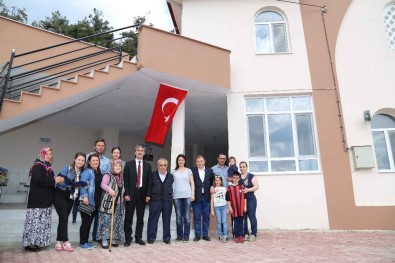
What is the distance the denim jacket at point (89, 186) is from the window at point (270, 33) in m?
6.49

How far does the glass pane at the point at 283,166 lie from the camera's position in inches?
321

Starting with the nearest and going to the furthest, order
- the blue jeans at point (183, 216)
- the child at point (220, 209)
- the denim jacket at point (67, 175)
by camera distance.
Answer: the denim jacket at point (67, 175), the blue jeans at point (183, 216), the child at point (220, 209)

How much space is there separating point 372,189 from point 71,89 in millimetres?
8163

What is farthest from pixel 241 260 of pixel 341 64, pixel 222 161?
pixel 341 64

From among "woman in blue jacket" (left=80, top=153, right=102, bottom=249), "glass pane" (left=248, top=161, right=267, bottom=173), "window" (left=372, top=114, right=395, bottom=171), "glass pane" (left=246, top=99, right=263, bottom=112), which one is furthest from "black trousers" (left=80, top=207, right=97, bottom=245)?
"window" (left=372, top=114, right=395, bottom=171)

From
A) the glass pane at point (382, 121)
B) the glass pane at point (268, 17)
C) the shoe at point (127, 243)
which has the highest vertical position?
the glass pane at point (268, 17)

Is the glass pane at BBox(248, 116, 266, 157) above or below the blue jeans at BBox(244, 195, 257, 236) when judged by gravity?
above

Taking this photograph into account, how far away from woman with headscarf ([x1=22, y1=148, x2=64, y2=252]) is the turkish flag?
3.14 metres

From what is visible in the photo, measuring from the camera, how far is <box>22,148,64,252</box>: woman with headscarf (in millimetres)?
4566

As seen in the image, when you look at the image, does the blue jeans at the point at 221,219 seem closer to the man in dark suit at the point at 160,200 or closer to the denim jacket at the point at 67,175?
the man in dark suit at the point at 160,200

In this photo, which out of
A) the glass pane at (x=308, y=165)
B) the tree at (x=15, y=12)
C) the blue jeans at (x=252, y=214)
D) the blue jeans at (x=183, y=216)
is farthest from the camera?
the tree at (x=15, y=12)

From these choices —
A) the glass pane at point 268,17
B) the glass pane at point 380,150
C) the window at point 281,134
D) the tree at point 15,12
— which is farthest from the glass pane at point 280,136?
the tree at point 15,12

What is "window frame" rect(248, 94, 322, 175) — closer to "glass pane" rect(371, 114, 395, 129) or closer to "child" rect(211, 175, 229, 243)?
"glass pane" rect(371, 114, 395, 129)

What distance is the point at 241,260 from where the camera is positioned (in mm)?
4219
